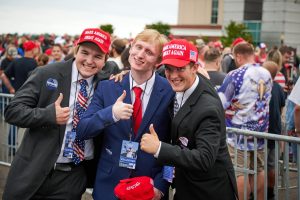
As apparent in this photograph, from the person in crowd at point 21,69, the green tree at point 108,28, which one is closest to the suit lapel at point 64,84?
the person in crowd at point 21,69

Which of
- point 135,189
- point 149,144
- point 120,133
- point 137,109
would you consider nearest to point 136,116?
point 137,109

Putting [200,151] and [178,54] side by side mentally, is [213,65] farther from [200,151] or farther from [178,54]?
[200,151]

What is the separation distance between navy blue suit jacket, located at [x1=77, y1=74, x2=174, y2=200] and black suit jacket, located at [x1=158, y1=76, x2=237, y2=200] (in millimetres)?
176

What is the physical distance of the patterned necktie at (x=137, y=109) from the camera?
3645 millimetres

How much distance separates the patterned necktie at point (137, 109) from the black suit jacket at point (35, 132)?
533mm

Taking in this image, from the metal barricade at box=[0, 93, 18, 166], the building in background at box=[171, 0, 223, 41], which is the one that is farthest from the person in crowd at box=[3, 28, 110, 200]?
the building in background at box=[171, 0, 223, 41]

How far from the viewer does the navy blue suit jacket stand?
11.8 ft

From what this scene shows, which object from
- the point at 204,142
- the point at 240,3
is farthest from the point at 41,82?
the point at 240,3

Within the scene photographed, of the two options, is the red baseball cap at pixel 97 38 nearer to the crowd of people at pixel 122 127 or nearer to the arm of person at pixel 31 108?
the crowd of people at pixel 122 127

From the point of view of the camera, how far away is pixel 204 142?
3.25 m

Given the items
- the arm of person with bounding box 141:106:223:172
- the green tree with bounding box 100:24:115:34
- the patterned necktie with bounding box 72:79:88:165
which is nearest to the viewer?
the arm of person with bounding box 141:106:223:172

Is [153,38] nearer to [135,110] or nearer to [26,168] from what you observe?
[135,110]

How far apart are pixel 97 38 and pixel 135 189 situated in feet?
3.89

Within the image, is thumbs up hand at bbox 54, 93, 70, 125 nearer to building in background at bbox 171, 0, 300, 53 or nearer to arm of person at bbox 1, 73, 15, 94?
arm of person at bbox 1, 73, 15, 94
